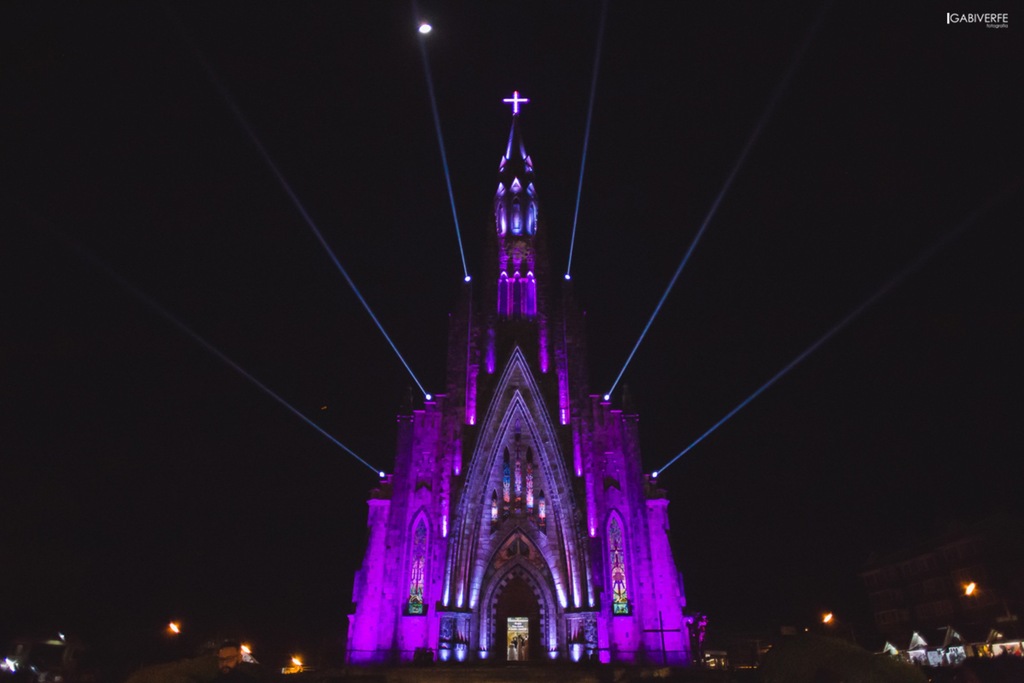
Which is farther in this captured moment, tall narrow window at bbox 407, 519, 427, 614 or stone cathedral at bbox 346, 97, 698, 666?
tall narrow window at bbox 407, 519, 427, 614

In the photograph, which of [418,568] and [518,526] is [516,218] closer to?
[518,526]

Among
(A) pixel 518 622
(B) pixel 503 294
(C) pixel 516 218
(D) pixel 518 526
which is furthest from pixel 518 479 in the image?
(C) pixel 516 218

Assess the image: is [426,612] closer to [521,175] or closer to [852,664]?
[852,664]

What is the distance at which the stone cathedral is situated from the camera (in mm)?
33000

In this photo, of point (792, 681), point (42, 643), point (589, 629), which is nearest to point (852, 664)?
point (792, 681)

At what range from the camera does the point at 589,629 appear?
106ft

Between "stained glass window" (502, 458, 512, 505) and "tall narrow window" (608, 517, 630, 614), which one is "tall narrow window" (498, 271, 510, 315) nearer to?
"stained glass window" (502, 458, 512, 505)

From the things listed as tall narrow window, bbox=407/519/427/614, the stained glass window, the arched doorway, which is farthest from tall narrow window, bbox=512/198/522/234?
the arched doorway

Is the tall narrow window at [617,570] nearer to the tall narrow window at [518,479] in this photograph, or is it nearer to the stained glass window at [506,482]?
the tall narrow window at [518,479]

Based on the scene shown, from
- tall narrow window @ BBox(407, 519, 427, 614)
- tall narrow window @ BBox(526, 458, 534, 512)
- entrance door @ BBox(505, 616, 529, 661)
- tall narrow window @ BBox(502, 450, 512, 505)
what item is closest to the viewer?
tall narrow window @ BBox(407, 519, 427, 614)

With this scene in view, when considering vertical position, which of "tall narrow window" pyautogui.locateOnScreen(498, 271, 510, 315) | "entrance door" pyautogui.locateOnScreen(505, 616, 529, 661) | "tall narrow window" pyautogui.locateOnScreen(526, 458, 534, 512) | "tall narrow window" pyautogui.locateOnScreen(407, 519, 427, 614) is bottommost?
"entrance door" pyautogui.locateOnScreen(505, 616, 529, 661)

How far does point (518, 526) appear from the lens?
3619 centimetres

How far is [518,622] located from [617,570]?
20.8 ft

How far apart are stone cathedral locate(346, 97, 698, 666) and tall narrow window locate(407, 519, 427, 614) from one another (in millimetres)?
68
